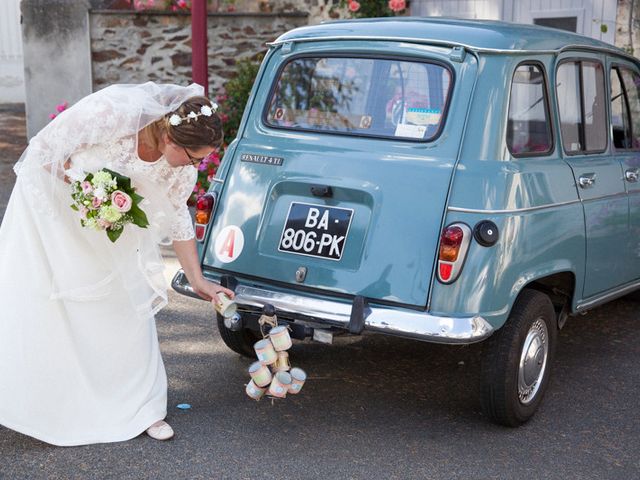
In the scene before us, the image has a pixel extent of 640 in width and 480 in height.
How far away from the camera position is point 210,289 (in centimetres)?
420

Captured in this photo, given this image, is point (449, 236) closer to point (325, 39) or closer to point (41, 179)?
point (325, 39)

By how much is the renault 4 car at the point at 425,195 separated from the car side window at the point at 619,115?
40 cm

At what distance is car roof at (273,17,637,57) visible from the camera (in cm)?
426

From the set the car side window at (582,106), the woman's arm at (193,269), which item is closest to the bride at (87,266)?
the woman's arm at (193,269)

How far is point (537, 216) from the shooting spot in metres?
4.20

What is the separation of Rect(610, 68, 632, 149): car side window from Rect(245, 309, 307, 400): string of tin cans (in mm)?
2583

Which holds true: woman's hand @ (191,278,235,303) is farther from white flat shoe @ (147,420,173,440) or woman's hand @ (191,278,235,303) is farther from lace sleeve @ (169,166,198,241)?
white flat shoe @ (147,420,173,440)

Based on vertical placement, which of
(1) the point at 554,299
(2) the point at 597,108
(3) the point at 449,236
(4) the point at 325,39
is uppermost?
(4) the point at 325,39

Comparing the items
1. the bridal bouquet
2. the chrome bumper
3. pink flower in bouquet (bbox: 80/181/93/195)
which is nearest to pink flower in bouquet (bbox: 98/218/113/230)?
the bridal bouquet

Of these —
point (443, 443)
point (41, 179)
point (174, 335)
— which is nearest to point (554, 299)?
point (443, 443)

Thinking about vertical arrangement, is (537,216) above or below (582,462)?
above

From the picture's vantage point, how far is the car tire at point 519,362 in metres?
4.11

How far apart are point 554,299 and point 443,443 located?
4.11 feet

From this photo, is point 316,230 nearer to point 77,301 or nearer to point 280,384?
point 280,384
